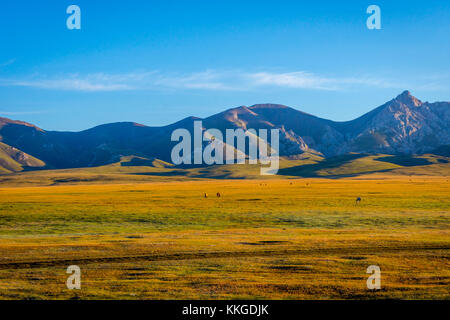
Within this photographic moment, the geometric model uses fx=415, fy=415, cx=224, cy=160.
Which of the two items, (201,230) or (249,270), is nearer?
(249,270)

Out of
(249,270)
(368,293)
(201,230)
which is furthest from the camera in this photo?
(201,230)

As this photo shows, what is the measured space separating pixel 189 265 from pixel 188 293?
6.29 metres

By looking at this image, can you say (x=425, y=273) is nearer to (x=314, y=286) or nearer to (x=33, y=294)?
(x=314, y=286)

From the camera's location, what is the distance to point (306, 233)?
42.0 meters

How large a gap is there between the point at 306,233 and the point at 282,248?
10.3m

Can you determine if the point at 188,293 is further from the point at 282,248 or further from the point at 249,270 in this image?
the point at 282,248

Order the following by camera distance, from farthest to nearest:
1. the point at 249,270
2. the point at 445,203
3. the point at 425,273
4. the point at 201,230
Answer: the point at 445,203, the point at 201,230, the point at 249,270, the point at 425,273

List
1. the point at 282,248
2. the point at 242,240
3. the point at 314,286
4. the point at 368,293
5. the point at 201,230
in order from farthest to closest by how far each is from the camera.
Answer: the point at 201,230 < the point at 242,240 < the point at 282,248 < the point at 314,286 < the point at 368,293
